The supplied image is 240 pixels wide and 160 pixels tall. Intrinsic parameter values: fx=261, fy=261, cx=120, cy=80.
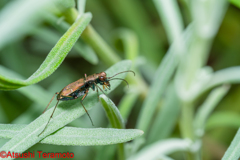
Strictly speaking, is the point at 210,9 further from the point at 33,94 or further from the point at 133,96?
the point at 33,94

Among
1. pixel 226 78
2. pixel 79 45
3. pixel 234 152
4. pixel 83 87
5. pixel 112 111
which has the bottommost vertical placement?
pixel 234 152

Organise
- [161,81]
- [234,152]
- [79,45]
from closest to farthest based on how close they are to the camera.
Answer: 1. [234,152]
2. [79,45]
3. [161,81]

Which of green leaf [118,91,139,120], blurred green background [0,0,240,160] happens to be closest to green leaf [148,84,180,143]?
blurred green background [0,0,240,160]

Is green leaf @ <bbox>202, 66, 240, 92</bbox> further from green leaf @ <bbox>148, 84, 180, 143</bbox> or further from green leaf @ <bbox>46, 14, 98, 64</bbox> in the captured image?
green leaf @ <bbox>46, 14, 98, 64</bbox>

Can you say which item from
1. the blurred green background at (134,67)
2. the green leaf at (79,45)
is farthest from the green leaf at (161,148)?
the green leaf at (79,45)

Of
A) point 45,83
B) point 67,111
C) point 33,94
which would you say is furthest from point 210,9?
point 45,83

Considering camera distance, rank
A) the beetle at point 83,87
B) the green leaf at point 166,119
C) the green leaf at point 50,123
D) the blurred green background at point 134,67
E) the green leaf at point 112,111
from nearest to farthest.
A: the green leaf at point 50,123 < the green leaf at point 112,111 < the beetle at point 83,87 < the green leaf at point 166,119 < the blurred green background at point 134,67

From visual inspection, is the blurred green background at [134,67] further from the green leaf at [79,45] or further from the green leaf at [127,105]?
the green leaf at [79,45]

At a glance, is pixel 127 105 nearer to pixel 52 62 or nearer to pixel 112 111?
pixel 112 111

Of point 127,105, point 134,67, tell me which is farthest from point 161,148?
point 134,67
